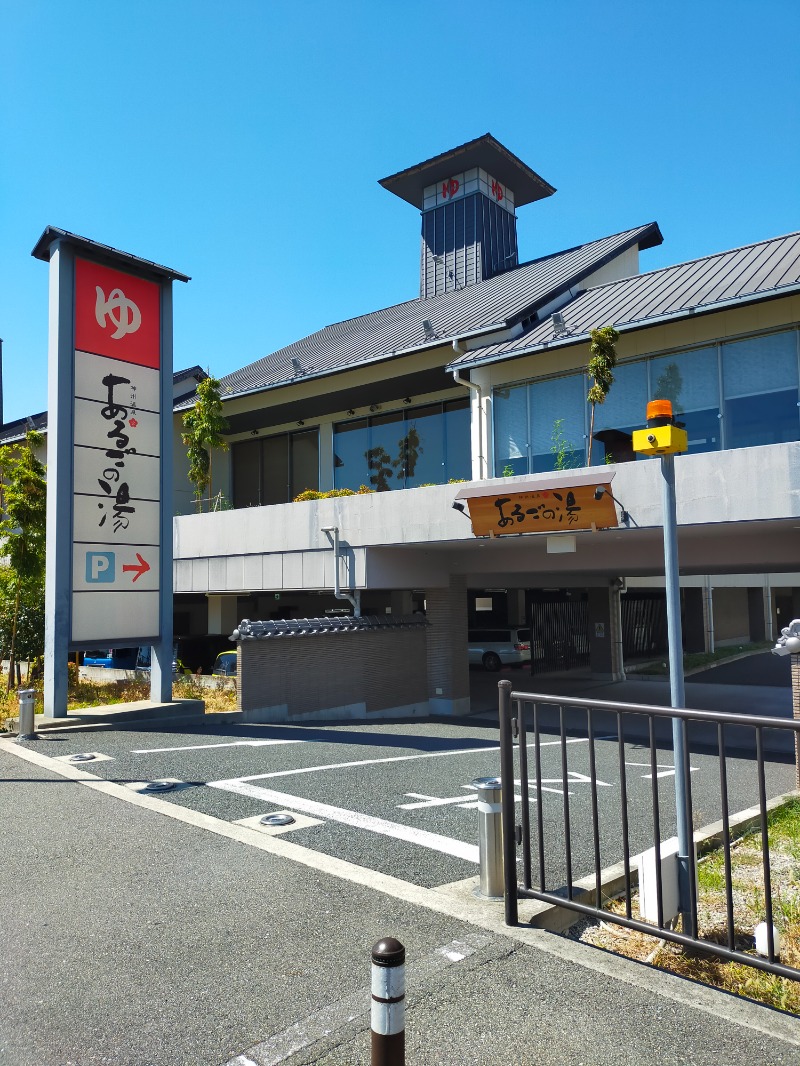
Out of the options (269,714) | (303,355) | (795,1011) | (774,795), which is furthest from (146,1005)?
(303,355)

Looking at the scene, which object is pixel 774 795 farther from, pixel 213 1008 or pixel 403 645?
pixel 403 645

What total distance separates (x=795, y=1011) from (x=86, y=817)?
637 centimetres

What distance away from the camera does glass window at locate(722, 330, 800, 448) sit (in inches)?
597

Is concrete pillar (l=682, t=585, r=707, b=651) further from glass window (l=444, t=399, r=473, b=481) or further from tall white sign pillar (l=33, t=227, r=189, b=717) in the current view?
tall white sign pillar (l=33, t=227, r=189, b=717)

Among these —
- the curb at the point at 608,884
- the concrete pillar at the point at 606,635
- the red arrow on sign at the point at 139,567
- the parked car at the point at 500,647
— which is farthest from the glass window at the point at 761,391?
the parked car at the point at 500,647

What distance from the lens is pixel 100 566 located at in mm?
14703

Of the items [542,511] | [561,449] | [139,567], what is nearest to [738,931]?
[542,511]

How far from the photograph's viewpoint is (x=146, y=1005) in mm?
4207

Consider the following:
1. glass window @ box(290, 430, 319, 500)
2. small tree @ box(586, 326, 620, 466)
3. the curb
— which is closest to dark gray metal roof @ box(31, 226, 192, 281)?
small tree @ box(586, 326, 620, 466)

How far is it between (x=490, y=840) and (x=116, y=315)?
42.8 ft

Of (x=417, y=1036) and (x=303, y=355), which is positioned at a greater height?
(x=303, y=355)

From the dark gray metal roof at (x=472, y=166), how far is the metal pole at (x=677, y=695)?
27.2 meters

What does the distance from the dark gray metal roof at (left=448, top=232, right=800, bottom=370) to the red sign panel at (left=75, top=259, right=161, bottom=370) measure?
7.07m

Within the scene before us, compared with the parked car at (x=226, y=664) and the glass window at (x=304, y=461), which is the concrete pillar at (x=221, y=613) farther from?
the parked car at (x=226, y=664)
